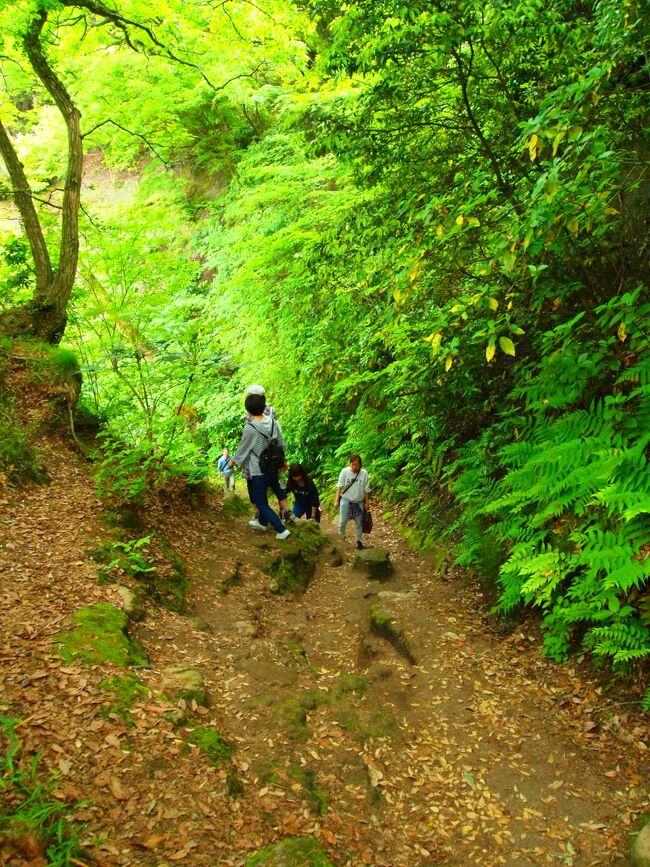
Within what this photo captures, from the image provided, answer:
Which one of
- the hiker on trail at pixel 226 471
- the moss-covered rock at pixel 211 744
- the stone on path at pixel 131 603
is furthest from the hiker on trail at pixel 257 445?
the hiker on trail at pixel 226 471

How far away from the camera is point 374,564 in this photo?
7320mm

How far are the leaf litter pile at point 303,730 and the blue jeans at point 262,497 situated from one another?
4.47ft

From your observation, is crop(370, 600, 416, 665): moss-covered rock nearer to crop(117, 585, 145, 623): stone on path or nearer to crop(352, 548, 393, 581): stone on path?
crop(352, 548, 393, 581): stone on path

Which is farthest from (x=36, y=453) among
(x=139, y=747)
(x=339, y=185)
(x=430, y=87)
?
(x=339, y=185)

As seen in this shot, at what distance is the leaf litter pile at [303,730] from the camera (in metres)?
2.96

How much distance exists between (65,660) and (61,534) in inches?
74.2

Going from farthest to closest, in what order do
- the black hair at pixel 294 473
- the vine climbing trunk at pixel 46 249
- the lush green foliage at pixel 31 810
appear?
the black hair at pixel 294 473, the vine climbing trunk at pixel 46 249, the lush green foliage at pixel 31 810

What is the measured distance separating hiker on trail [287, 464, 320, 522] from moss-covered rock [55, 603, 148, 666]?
4.35 metres

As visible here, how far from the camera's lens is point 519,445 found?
5.26m

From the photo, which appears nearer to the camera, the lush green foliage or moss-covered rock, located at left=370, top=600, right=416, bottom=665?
the lush green foliage

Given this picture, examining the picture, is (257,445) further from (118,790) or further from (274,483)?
(118,790)

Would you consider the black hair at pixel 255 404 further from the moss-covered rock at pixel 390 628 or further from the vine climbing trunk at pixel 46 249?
the vine climbing trunk at pixel 46 249

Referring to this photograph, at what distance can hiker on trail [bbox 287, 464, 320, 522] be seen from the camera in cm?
851

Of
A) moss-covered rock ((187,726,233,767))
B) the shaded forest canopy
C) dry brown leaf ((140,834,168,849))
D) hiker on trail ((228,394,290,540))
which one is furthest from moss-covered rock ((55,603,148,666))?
hiker on trail ((228,394,290,540))
